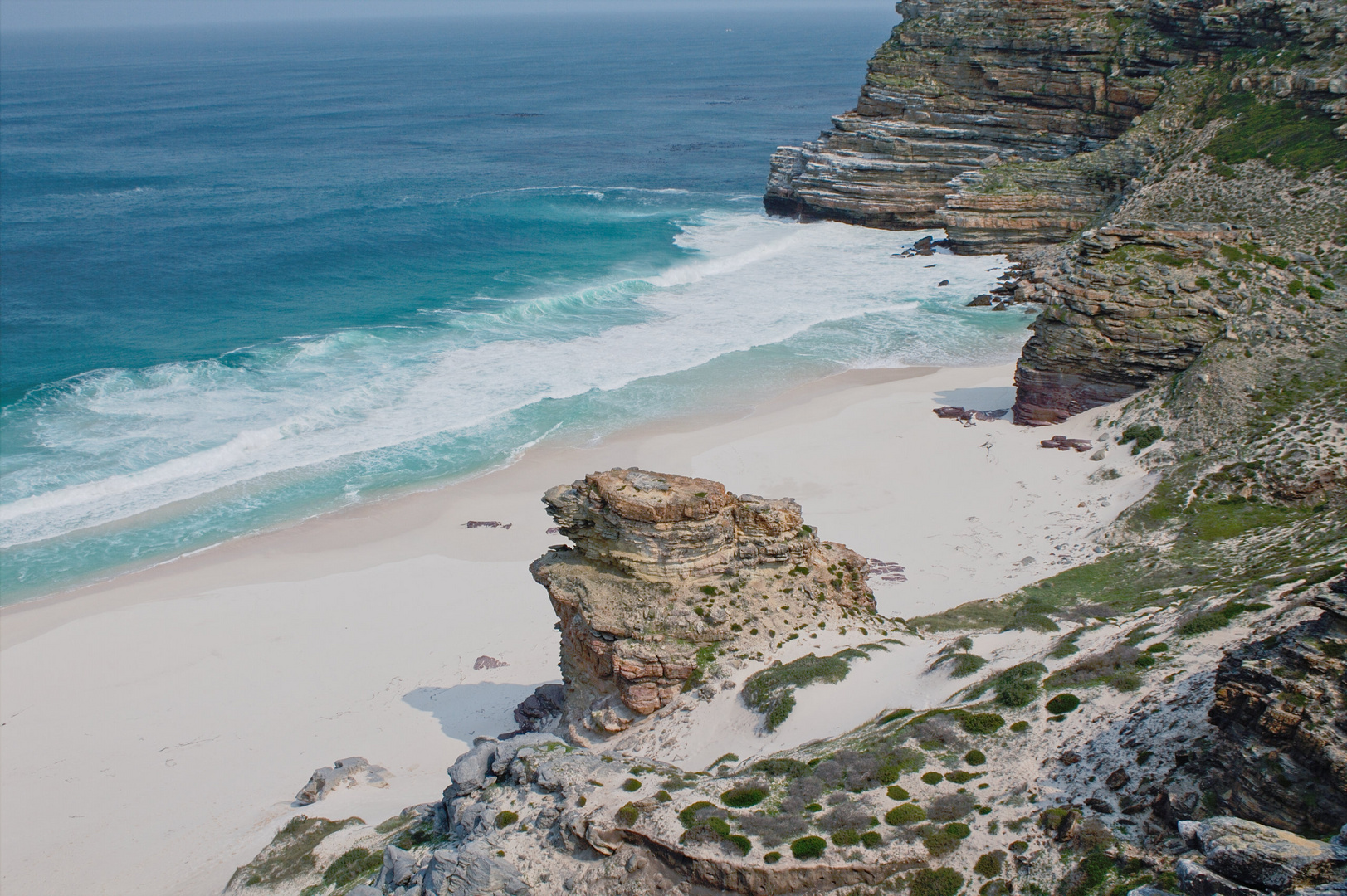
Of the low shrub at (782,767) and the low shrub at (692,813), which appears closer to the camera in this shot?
the low shrub at (692,813)

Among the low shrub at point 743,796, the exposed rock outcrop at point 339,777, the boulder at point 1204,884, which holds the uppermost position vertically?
the boulder at point 1204,884

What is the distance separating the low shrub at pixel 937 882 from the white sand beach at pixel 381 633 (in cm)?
568

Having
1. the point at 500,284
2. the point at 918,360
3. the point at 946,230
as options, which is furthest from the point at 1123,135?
the point at 500,284

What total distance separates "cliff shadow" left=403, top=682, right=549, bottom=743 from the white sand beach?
7 centimetres

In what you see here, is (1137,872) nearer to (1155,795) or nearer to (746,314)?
(1155,795)

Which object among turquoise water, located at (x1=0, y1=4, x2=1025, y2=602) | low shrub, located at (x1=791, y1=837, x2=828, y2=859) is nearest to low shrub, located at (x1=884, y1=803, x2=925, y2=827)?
low shrub, located at (x1=791, y1=837, x2=828, y2=859)

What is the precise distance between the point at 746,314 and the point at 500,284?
731 inches

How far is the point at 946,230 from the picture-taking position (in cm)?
7025

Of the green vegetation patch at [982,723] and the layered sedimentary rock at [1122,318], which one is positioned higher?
the layered sedimentary rock at [1122,318]

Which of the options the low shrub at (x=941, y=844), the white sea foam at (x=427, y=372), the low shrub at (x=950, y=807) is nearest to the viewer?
the low shrub at (x=941, y=844)

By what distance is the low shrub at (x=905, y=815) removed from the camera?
51.7 feet

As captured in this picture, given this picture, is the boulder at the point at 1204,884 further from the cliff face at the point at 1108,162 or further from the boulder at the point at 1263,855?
the cliff face at the point at 1108,162

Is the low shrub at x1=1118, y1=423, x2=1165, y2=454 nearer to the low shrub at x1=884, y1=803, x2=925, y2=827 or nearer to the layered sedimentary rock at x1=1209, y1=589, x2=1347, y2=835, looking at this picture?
the layered sedimentary rock at x1=1209, y1=589, x2=1347, y2=835

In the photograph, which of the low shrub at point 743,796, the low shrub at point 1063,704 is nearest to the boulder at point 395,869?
the low shrub at point 743,796
